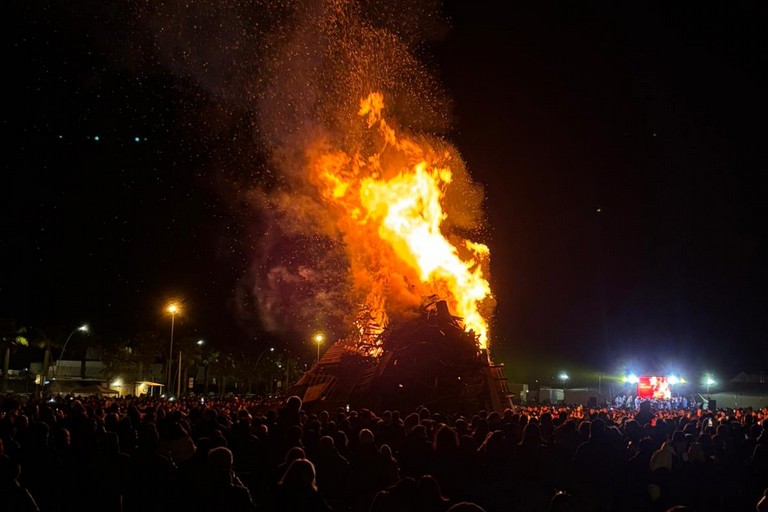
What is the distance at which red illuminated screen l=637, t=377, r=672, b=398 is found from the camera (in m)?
Result: 56.2

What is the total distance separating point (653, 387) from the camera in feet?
187

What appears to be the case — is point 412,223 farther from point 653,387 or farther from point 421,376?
point 653,387

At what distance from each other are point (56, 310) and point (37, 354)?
43.3 m

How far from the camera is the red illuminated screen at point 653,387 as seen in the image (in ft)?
184

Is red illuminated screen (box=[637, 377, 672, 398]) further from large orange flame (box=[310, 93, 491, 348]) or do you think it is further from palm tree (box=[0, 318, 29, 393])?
palm tree (box=[0, 318, 29, 393])

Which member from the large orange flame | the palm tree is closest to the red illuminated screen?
the large orange flame

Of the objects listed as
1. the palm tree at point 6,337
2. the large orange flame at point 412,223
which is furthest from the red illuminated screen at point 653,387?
the palm tree at point 6,337

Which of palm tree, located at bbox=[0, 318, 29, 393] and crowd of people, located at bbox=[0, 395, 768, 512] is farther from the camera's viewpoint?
palm tree, located at bbox=[0, 318, 29, 393]

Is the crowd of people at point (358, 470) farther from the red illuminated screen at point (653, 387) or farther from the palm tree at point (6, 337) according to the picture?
the palm tree at point (6, 337)

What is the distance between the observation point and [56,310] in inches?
2687

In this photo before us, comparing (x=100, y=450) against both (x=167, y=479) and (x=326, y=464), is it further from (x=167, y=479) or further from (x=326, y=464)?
(x=326, y=464)

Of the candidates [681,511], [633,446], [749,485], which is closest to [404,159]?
[633,446]

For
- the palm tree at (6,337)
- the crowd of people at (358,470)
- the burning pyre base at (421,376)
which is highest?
the palm tree at (6,337)

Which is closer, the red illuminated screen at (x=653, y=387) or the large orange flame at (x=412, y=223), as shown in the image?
the large orange flame at (x=412, y=223)
